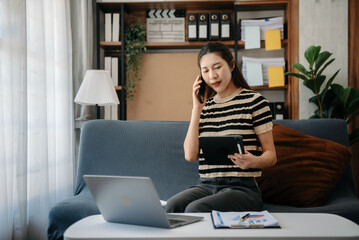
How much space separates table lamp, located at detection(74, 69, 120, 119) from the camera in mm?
2725

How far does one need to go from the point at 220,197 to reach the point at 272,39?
241 centimetres

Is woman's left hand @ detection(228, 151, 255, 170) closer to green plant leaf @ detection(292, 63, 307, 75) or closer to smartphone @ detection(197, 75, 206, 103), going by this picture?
smartphone @ detection(197, 75, 206, 103)

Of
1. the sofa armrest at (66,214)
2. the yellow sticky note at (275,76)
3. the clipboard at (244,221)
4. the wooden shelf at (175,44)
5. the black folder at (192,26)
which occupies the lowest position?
the sofa armrest at (66,214)

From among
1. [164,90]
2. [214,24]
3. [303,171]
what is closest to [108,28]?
[164,90]

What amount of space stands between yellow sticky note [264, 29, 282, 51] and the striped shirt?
75.7 inches

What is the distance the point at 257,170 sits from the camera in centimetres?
161

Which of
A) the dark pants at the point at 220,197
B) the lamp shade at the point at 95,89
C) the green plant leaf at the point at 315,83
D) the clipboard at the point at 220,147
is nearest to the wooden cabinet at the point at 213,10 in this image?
the green plant leaf at the point at 315,83

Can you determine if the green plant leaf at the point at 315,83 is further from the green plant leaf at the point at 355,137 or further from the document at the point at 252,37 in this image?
the document at the point at 252,37

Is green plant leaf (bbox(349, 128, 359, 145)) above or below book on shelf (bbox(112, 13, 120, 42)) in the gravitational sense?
below

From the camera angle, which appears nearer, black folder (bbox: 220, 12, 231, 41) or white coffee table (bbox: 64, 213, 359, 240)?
white coffee table (bbox: 64, 213, 359, 240)

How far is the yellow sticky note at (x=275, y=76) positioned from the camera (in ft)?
→ 11.4

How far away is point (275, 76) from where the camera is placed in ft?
11.5

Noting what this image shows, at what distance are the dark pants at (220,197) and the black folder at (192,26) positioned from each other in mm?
2119

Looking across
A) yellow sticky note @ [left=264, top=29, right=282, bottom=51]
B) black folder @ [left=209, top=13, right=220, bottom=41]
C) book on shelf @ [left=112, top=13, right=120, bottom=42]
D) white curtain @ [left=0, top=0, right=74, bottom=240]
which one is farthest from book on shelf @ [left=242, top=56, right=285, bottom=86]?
white curtain @ [left=0, top=0, right=74, bottom=240]
